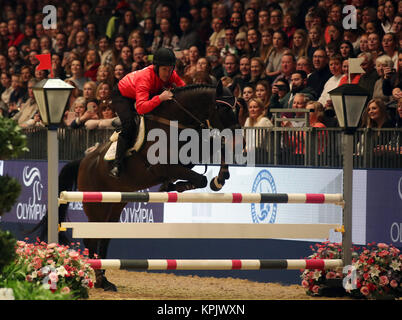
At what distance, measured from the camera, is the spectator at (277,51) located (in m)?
13.4

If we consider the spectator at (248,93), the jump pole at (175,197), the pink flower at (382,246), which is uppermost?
the spectator at (248,93)

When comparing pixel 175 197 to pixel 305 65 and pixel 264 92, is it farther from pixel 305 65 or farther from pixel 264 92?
pixel 305 65

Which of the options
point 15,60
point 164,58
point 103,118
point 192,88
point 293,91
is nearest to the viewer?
point 164,58

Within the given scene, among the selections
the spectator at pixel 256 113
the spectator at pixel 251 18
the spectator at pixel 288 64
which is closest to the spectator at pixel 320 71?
the spectator at pixel 288 64

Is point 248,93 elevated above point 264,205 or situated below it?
above

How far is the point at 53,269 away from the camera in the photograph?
8078mm

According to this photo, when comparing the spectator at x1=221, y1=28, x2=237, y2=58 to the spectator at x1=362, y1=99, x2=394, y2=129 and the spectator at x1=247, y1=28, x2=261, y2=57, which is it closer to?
the spectator at x1=247, y1=28, x2=261, y2=57

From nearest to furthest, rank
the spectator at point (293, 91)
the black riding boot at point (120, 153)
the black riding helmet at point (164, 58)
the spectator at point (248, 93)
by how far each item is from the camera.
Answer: the black riding helmet at point (164, 58)
the black riding boot at point (120, 153)
the spectator at point (293, 91)
the spectator at point (248, 93)

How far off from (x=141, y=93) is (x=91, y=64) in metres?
6.47

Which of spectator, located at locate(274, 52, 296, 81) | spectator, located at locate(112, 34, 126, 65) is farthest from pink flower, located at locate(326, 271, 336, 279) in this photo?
spectator, located at locate(112, 34, 126, 65)

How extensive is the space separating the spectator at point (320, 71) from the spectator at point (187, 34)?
344 centimetres

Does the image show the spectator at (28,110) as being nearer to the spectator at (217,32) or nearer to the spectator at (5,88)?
the spectator at (5,88)

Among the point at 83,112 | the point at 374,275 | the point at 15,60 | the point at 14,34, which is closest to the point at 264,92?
the point at 83,112
